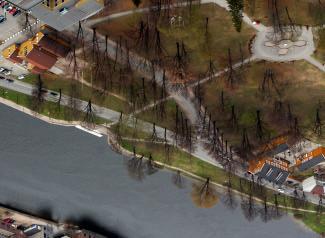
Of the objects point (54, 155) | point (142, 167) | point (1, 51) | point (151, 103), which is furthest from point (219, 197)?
point (1, 51)

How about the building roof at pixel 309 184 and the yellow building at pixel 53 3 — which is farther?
the building roof at pixel 309 184

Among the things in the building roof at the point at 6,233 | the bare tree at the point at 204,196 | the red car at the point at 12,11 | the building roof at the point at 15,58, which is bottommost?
the building roof at the point at 6,233

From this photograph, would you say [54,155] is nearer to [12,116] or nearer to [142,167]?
[12,116]

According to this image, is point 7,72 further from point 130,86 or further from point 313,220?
point 313,220

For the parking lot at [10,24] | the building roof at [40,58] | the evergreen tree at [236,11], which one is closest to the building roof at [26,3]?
the parking lot at [10,24]

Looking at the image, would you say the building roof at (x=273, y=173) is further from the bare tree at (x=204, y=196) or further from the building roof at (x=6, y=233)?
the building roof at (x=6, y=233)

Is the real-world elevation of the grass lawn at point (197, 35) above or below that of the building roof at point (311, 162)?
above

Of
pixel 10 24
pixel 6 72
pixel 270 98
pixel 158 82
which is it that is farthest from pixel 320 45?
pixel 6 72
